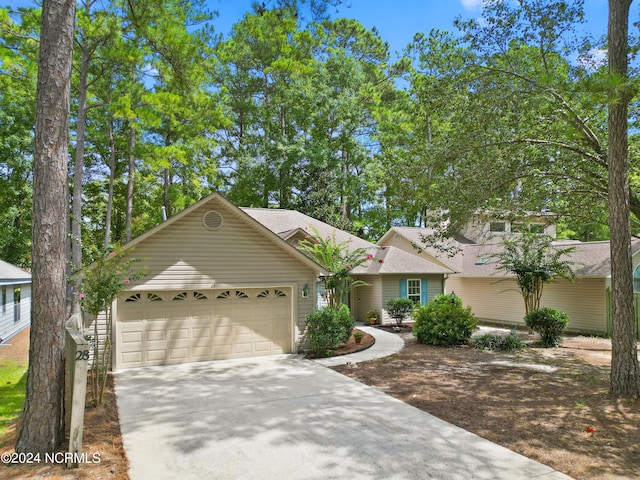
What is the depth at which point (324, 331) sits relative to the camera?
11594mm

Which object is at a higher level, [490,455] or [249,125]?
[249,125]

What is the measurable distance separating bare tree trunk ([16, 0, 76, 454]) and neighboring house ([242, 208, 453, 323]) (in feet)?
41.5

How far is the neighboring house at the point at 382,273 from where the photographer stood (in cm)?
1861

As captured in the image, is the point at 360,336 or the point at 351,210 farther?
the point at 351,210

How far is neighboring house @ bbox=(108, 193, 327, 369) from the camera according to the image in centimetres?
1030

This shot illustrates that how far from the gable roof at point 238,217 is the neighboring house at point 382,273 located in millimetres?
5887

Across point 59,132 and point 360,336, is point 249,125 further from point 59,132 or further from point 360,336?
point 59,132

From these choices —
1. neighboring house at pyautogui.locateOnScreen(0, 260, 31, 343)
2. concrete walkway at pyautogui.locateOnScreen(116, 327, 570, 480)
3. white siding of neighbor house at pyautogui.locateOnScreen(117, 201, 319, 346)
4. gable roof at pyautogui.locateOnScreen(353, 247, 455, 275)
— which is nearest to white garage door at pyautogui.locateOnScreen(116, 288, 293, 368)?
white siding of neighbor house at pyautogui.locateOnScreen(117, 201, 319, 346)

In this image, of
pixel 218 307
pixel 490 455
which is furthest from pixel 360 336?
pixel 490 455

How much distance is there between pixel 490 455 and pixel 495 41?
805 centimetres

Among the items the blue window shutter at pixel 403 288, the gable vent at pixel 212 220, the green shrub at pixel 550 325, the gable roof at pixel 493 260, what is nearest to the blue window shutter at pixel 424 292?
the blue window shutter at pixel 403 288

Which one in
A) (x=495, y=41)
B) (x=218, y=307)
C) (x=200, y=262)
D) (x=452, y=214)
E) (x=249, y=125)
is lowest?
(x=218, y=307)

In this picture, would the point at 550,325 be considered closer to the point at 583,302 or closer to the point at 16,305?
the point at 583,302

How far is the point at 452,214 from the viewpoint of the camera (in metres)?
10.4
